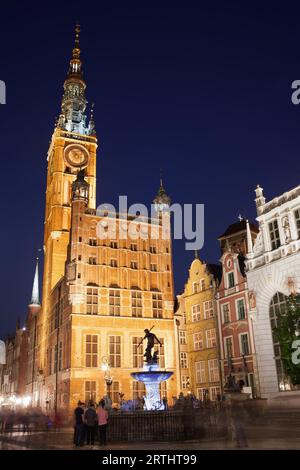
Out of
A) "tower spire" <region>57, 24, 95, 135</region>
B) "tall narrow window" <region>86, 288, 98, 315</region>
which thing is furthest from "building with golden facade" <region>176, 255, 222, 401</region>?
"tower spire" <region>57, 24, 95, 135</region>

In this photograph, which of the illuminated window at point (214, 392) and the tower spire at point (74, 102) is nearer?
the illuminated window at point (214, 392)

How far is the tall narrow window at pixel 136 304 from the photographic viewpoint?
49250mm

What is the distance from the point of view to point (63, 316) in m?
49.1

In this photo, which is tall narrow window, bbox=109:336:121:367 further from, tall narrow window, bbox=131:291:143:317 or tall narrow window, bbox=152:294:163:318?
tall narrow window, bbox=152:294:163:318

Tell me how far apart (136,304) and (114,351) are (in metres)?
6.05

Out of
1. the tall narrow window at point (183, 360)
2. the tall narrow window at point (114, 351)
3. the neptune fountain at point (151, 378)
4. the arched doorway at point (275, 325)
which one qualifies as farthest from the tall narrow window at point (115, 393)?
the neptune fountain at point (151, 378)

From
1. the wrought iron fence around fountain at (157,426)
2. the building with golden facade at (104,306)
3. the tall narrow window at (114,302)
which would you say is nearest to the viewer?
the wrought iron fence around fountain at (157,426)

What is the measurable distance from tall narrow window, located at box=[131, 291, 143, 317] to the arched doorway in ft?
58.7

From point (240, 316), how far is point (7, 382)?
73.6 m

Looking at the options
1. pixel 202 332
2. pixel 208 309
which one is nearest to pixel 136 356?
pixel 202 332

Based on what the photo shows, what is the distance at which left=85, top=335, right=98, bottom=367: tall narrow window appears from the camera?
44.2m

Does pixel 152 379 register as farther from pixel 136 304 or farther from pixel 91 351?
pixel 136 304

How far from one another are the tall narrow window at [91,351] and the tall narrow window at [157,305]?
821cm

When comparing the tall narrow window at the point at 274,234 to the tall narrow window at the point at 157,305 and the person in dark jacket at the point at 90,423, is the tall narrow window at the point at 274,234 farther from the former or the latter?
the person in dark jacket at the point at 90,423
